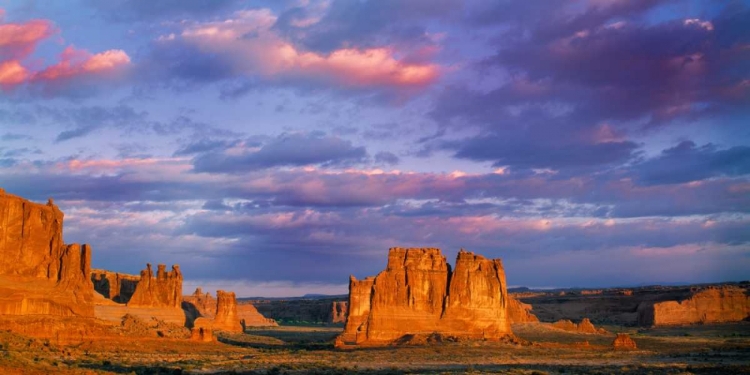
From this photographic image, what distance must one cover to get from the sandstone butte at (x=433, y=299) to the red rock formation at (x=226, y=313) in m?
33.0

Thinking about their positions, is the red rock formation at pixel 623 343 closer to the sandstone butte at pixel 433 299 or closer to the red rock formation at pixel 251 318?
the sandstone butte at pixel 433 299

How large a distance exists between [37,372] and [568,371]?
3081 cm

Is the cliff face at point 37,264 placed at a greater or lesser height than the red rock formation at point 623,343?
greater

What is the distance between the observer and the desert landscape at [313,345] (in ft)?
169

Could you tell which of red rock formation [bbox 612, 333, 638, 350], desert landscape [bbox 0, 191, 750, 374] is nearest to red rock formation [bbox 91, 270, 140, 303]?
desert landscape [bbox 0, 191, 750, 374]

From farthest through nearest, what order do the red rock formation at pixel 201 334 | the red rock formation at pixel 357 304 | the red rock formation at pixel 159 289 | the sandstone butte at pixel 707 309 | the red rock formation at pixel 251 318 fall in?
the red rock formation at pixel 251 318
the sandstone butte at pixel 707 309
the red rock formation at pixel 159 289
the red rock formation at pixel 357 304
the red rock formation at pixel 201 334

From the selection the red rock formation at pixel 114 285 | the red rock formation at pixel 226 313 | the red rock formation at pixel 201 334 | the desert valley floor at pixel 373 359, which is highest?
the red rock formation at pixel 114 285

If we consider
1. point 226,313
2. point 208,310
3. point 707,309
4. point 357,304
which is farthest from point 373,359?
point 707,309

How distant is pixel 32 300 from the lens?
59031mm

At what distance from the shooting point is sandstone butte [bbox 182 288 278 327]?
106 metres

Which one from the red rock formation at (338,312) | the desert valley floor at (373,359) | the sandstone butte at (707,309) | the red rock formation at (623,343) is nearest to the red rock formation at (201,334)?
the desert valley floor at (373,359)

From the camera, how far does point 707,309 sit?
126m

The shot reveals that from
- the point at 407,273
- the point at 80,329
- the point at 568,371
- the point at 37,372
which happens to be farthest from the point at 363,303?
the point at 37,372

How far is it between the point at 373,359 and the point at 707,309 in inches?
3335
